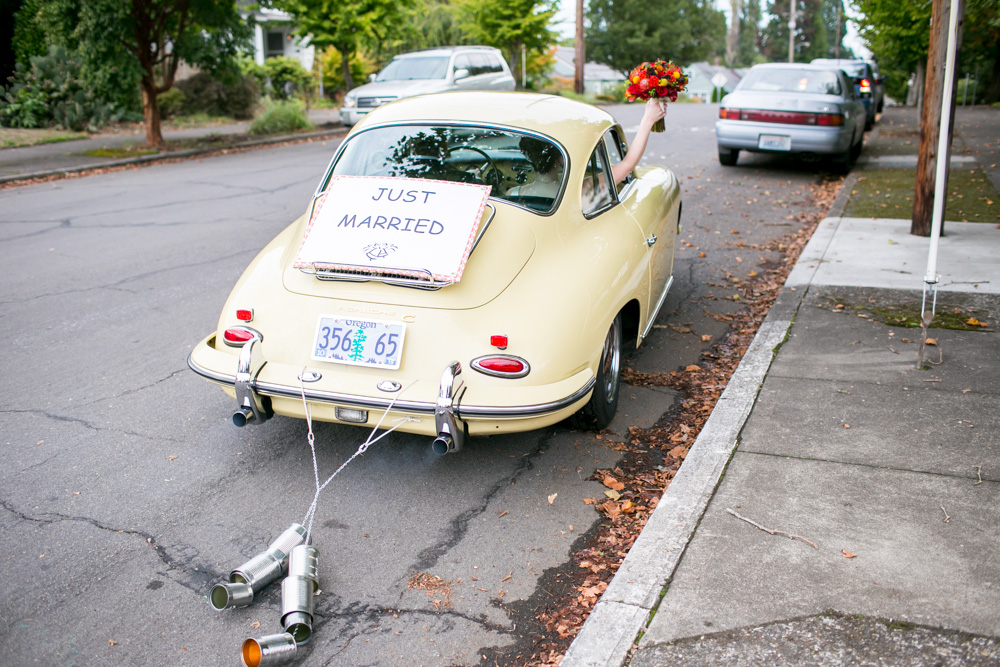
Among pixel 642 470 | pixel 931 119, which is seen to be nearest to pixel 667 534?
pixel 642 470

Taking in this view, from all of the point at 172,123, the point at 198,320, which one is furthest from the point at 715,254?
the point at 172,123

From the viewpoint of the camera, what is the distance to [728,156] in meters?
13.3

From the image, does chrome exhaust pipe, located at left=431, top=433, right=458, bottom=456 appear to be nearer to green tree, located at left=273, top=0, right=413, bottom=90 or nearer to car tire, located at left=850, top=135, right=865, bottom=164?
car tire, located at left=850, top=135, right=865, bottom=164

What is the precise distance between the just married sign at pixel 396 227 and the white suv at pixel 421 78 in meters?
13.1

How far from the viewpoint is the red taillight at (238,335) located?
394cm

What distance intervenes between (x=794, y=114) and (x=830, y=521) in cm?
979

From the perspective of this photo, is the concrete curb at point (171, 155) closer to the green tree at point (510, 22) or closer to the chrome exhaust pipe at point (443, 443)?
the chrome exhaust pipe at point (443, 443)

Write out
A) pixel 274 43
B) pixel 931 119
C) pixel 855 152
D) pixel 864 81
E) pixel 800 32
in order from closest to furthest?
pixel 931 119
pixel 855 152
pixel 864 81
pixel 274 43
pixel 800 32

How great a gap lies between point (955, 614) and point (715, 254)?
570 centimetres

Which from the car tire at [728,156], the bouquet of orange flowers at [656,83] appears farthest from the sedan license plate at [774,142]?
the bouquet of orange flowers at [656,83]

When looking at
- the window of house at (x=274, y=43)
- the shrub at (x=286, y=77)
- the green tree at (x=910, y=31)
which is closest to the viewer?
the green tree at (x=910, y=31)

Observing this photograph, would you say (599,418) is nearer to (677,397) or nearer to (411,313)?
(677,397)

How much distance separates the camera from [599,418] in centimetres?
441

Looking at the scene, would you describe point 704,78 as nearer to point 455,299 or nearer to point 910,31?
point 910,31
